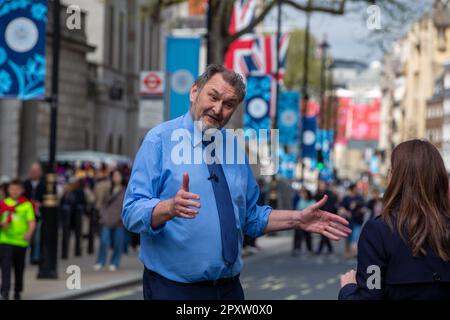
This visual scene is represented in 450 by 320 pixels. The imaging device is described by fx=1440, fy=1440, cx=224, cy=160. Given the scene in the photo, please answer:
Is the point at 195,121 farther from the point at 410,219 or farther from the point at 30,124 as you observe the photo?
the point at 30,124

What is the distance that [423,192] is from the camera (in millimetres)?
5582

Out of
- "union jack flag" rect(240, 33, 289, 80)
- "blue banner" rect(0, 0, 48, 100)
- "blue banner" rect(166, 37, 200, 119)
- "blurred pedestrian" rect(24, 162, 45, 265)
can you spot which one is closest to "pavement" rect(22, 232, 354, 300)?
"blurred pedestrian" rect(24, 162, 45, 265)

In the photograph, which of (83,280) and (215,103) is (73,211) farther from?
(215,103)

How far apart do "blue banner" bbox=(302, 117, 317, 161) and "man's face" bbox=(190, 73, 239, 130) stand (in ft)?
176

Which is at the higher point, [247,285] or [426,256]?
[426,256]

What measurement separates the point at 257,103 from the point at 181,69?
1373 cm

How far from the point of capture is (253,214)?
20.5ft

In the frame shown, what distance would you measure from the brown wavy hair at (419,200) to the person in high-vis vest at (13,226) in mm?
11593

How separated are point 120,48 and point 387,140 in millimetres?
135965

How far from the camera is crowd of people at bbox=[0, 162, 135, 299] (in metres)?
17.1

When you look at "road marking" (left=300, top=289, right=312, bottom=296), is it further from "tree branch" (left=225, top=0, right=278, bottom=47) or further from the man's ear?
"tree branch" (left=225, top=0, right=278, bottom=47)

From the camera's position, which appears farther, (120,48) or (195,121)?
(120,48)

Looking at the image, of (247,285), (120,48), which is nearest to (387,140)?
(120,48)
